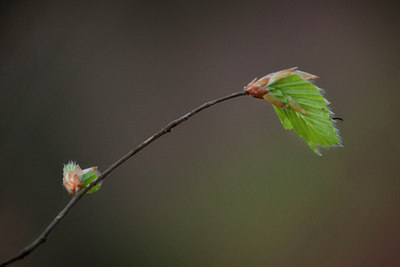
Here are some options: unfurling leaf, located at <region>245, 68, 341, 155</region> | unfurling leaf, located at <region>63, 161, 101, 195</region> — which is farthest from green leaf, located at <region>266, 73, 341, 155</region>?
unfurling leaf, located at <region>63, 161, 101, 195</region>

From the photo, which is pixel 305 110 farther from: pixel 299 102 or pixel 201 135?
pixel 201 135

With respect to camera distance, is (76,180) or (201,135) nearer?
(76,180)

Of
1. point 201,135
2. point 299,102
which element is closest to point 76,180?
point 299,102

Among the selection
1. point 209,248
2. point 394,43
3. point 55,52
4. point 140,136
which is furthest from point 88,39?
point 394,43

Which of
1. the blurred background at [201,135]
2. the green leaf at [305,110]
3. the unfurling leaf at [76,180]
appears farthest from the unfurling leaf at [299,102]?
the blurred background at [201,135]

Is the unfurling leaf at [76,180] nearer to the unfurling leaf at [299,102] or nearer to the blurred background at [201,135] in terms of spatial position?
the unfurling leaf at [299,102]

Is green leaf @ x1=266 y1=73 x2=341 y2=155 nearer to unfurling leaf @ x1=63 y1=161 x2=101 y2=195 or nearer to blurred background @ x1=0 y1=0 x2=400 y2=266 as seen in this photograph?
unfurling leaf @ x1=63 y1=161 x2=101 y2=195

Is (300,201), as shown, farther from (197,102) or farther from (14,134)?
(14,134)
